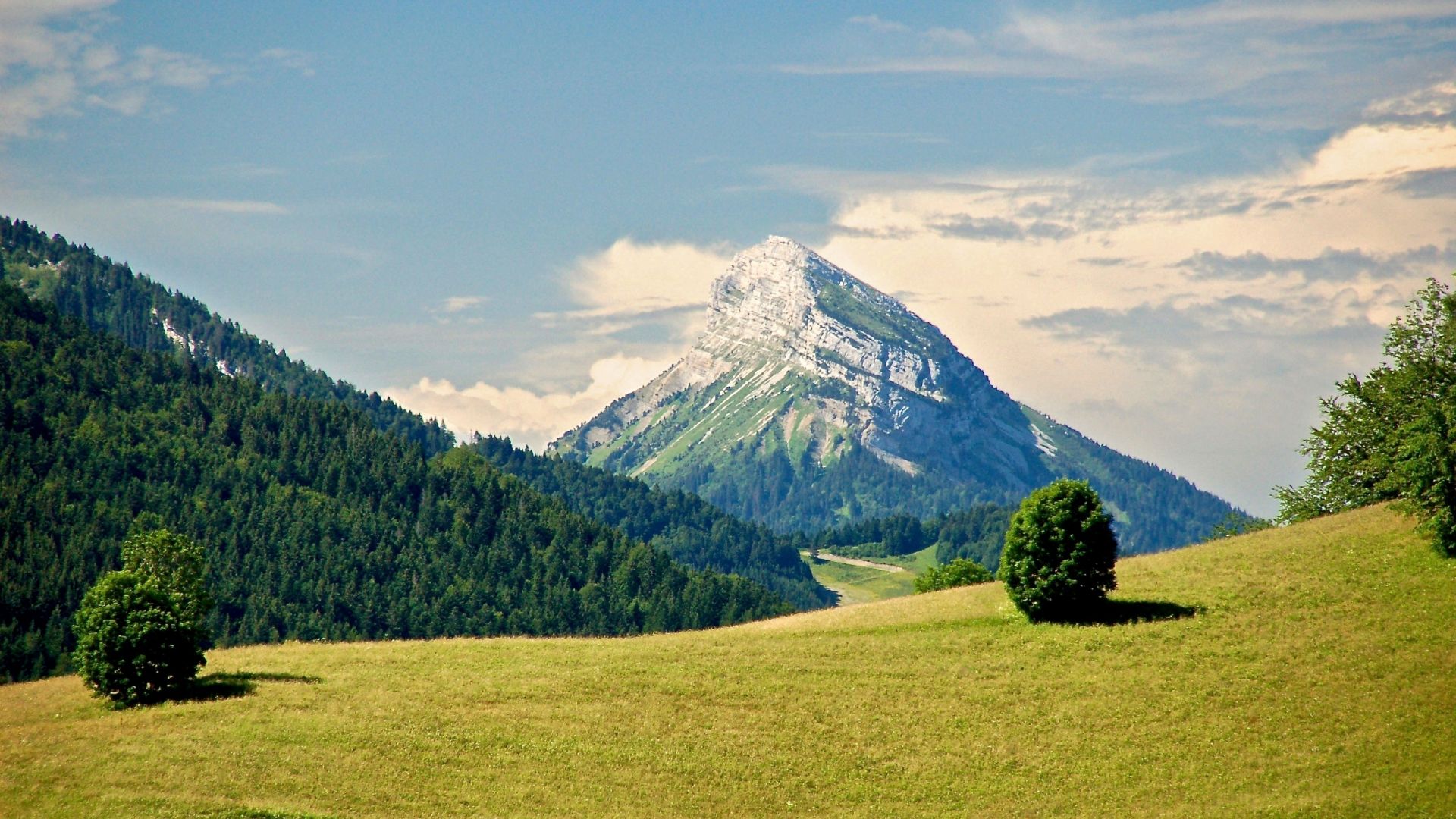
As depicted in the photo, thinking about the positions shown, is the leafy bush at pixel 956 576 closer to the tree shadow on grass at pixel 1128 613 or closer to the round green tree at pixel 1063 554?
the tree shadow on grass at pixel 1128 613

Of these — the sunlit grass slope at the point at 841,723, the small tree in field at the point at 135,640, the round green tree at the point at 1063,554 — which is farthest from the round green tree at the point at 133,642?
the round green tree at the point at 1063,554

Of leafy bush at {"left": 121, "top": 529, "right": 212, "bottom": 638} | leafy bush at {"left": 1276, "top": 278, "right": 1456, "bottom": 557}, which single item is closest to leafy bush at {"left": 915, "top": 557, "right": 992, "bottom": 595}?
leafy bush at {"left": 1276, "top": 278, "right": 1456, "bottom": 557}

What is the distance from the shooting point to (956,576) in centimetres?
14700

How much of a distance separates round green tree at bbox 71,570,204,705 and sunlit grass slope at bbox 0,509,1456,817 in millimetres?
1926

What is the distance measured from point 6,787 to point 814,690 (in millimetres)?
42029

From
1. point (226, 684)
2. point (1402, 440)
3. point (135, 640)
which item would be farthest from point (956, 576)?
point (135, 640)

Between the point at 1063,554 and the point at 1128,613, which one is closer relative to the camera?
the point at 1063,554

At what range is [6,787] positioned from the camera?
194 feet

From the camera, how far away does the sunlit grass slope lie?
2456 inches

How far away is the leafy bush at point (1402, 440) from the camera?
87.5 meters

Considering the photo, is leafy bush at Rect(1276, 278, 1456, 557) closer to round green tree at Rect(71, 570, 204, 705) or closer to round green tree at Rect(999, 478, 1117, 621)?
round green tree at Rect(999, 478, 1117, 621)

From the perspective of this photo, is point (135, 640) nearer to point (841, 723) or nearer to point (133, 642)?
point (133, 642)

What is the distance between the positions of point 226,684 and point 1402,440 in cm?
8359

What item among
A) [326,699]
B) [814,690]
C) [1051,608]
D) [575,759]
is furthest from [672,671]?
[1051,608]
